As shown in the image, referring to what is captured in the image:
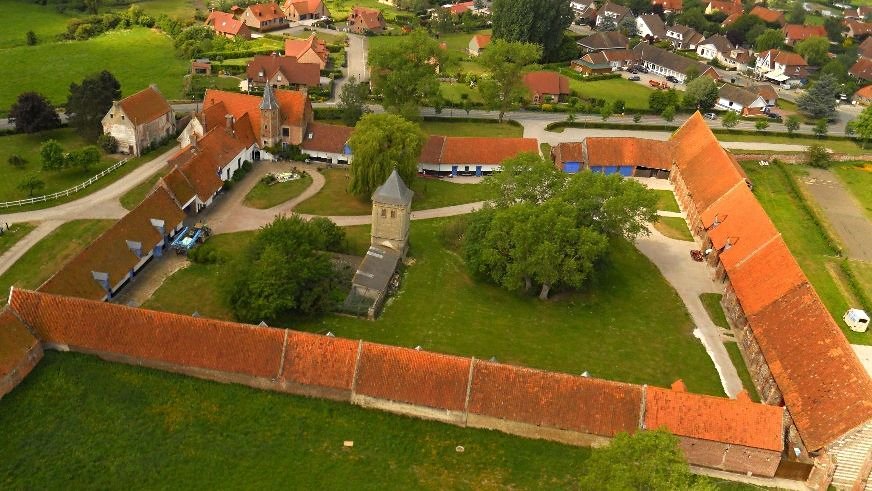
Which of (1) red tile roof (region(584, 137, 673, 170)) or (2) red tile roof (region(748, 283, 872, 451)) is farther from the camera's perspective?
(1) red tile roof (region(584, 137, 673, 170))

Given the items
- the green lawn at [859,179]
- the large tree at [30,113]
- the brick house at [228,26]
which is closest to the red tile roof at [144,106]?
the large tree at [30,113]

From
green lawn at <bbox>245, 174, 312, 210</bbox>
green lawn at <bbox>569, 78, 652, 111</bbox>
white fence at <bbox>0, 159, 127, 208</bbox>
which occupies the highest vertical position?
green lawn at <bbox>569, 78, 652, 111</bbox>

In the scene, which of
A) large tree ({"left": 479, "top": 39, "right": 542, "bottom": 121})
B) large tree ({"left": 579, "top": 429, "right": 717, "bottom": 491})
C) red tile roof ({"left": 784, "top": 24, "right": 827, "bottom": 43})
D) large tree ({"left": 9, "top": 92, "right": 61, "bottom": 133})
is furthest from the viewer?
red tile roof ({"left": 784, "top": 24, "right": 827, "bottom": 43})

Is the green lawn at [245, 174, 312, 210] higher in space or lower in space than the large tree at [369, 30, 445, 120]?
lower

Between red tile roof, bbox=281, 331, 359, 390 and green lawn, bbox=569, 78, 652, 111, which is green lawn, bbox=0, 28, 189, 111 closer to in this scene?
red tile roof, bbox=281, 331, 359, 390

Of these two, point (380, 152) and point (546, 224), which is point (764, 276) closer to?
point (546, 224)

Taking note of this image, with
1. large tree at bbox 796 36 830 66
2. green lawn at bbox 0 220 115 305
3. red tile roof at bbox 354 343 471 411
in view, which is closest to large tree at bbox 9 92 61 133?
green lawn at bbox 0 220 115 305

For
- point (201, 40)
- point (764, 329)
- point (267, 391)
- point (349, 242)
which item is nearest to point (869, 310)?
point (764, 329)

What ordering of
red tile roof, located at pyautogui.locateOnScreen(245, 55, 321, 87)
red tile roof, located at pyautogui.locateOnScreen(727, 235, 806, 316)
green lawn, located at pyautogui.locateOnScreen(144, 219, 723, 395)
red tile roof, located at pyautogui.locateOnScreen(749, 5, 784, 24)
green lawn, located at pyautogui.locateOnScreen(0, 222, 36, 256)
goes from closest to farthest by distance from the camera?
green lawn, located at pyautogui.locateOnScreen(144, 219, 723, 395) < red tile roof, located at pyautogui.locateOnScreen(727, 235, 806, 316) < green lawn, located at pyautogui.locateOnScreen(0, 222, 36, 256) < red tile roof, located at pyautogui.locateOnScreen(245, 55, 321, 87) < red tile roof, located at pyautogui.locateOnScreen(749, 5, 784, 24)
